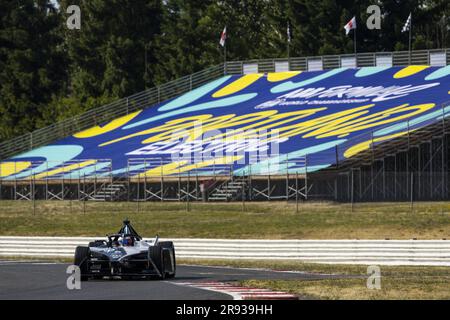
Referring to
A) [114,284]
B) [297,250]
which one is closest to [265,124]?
[297,250]

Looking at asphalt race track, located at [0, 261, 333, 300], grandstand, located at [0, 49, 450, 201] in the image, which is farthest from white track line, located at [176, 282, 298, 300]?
grandstand, located at [0, 49, 450, 201]

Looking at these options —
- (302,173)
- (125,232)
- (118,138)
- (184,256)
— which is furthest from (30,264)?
(118,138)

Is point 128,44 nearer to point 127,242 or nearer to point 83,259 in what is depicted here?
point 127,242

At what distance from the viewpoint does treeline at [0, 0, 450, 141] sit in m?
76.8

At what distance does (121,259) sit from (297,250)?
9860mm

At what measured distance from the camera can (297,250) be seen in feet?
108

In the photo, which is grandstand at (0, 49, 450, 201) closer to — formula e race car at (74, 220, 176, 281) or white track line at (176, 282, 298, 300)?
formula e race car at (74, 220, 176, 281)

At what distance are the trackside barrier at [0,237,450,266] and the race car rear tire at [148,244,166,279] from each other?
8734mm

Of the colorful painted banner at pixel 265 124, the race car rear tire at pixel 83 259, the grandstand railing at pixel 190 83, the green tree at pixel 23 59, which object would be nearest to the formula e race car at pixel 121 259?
the race car rear tire at pixel 83 259

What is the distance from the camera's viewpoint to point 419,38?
73.7 metres

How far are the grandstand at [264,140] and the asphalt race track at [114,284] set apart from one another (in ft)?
47.5

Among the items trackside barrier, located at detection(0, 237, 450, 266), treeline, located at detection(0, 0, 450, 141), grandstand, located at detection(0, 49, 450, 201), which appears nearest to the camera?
trackside barrier, located at detection(0, 237, 450, 266)

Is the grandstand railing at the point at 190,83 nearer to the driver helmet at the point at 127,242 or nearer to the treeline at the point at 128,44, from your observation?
the treeline at the point at 128,44

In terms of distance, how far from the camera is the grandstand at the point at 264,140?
4591 centimetres
